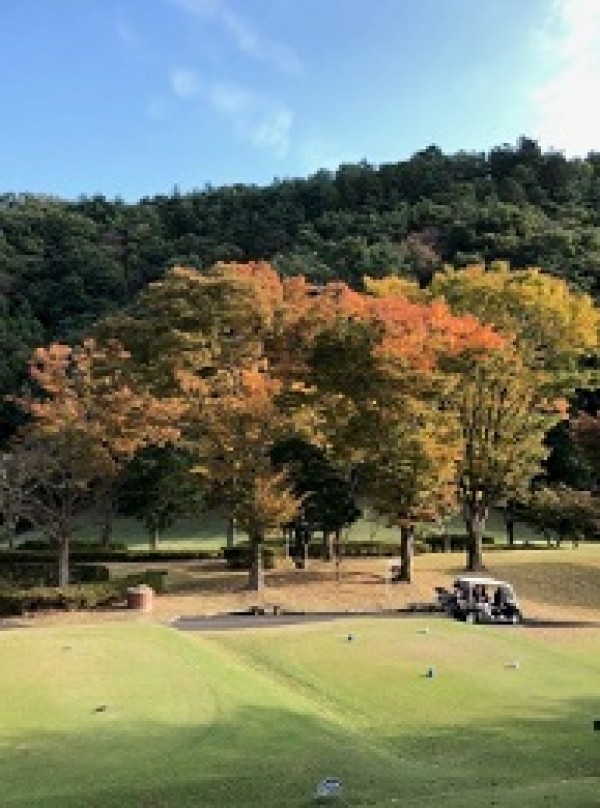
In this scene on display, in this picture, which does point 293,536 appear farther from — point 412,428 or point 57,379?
point 57,379

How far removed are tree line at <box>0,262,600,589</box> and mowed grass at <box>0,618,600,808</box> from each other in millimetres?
12378

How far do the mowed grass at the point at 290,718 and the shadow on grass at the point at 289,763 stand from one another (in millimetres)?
33

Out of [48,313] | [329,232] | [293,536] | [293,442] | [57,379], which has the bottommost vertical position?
[293,536]

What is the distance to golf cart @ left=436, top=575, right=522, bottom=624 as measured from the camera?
28.9 metres

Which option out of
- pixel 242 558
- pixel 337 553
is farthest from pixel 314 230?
pixel 242 558

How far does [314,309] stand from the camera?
43156mm

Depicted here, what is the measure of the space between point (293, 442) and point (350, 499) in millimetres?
2956

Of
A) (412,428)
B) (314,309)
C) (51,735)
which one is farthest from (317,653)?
(314,309)

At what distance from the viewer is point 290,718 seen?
1562 cm

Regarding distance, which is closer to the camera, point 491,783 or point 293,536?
point 491,783

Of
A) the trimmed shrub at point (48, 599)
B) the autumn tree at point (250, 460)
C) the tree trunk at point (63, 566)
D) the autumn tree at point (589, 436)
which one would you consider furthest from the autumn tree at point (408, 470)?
the tree trunk at point (63, 566)

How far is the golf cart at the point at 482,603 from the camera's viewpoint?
2891cm

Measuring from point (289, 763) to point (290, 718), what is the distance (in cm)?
249

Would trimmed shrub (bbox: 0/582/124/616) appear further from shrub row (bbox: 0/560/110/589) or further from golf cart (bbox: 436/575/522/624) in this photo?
golf cart (bbox: 436/575/522/624)
